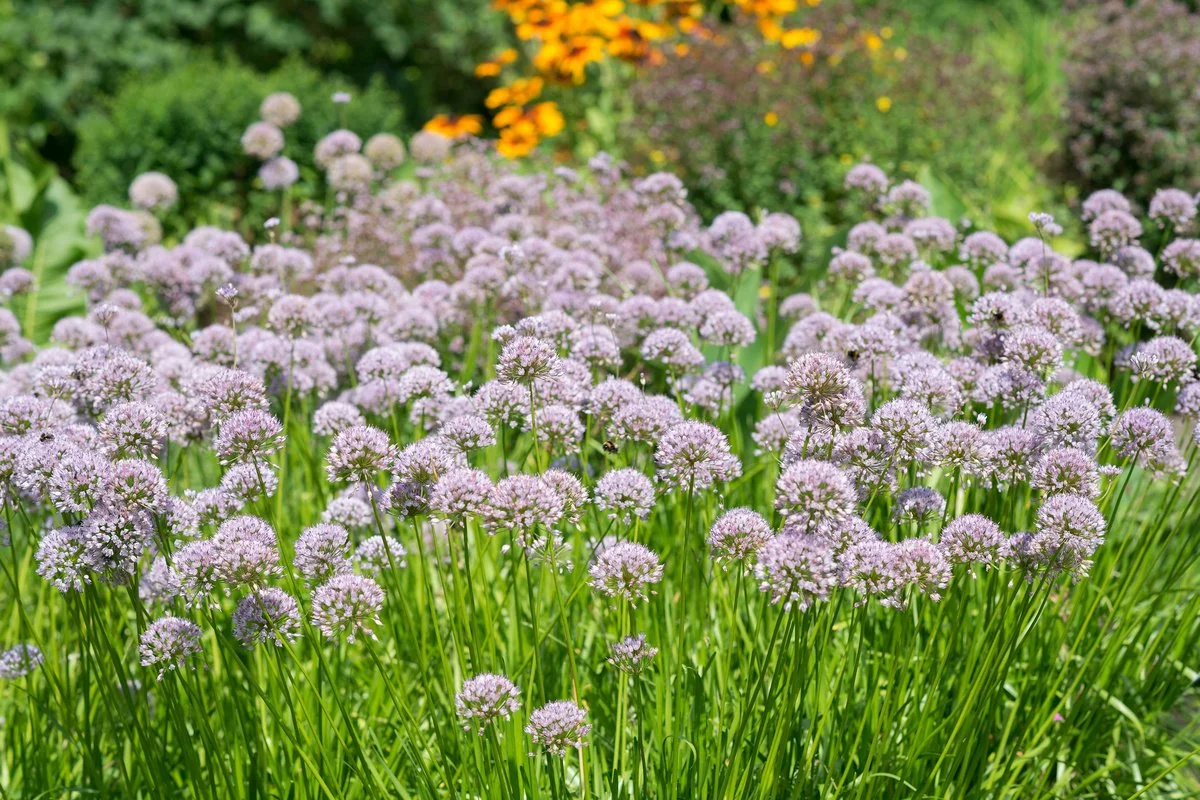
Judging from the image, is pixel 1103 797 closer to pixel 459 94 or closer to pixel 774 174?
pixel 774 174

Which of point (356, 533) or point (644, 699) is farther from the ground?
point (356, 533)

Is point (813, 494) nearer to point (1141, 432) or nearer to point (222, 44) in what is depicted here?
point (1141, 432)

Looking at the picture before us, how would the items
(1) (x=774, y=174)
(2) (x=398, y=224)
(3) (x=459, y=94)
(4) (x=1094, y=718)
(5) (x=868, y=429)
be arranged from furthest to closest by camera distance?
(3) (x=459, y=94) < (1) (x=774, y=174) < (2) (x=398, y=224) < (4) (x=1094, y=718) < (5) (x=868, y=429)

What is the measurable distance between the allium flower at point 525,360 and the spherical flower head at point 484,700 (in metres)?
0.55

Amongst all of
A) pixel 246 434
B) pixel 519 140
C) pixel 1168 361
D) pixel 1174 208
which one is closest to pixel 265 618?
pixel 246 434

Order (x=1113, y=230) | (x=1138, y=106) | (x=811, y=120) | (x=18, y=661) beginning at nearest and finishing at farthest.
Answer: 1. (x=18, y=661)
2. (x=1113, y=230)
3. (x=1138, y=106)
4. (x=811, y=120)

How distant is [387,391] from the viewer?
9.95ft

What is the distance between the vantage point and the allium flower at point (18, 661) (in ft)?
9.05

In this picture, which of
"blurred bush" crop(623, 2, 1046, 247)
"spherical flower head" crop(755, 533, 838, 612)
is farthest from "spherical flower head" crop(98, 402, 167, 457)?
"blurred bush" crop(623, 2, 1046, 247)

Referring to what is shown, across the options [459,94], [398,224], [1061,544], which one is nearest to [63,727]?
[1061,544]

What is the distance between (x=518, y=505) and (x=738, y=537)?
0.39 metres

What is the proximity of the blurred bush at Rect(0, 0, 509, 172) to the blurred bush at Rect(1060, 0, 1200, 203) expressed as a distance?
5.67m

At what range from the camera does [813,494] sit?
191 centimetres

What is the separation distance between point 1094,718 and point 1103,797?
259mm
